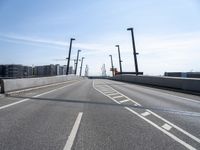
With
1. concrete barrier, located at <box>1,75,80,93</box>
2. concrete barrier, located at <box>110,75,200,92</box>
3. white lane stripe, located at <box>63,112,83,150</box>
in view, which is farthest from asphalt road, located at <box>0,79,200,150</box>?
concrete barrier, located at <box>110,75,200,92</box>

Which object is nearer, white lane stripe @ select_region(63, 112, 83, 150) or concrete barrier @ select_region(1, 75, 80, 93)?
white lane stripe @ select_region(63, 112, 83, 150)

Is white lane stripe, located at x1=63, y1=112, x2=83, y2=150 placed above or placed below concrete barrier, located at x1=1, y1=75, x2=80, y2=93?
below

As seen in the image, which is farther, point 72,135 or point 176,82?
point 176,82

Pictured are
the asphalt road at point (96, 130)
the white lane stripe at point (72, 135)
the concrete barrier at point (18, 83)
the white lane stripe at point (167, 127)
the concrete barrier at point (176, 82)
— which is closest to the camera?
the white lane stripe at point (72, 135)

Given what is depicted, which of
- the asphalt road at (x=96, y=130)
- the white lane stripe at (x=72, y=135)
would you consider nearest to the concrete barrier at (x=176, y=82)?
the asphalt road at (x=96, y=130)

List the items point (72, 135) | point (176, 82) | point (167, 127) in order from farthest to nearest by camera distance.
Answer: point (176, 82) < point (167, 127) < point (72, 135)

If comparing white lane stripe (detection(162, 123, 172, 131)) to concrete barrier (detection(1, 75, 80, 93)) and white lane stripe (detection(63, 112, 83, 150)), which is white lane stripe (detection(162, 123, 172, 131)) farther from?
concrete barrier (detection(1, 75, 80, 93))

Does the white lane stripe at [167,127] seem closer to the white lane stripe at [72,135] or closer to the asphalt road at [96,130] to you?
the asphalt road at [96,130]

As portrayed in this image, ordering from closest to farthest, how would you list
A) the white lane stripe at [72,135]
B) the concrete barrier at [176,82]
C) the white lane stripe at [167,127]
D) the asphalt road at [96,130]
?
the white lane stripe at [72,135]
the asphalt road at [96,130]
the white lane stripe at [167,127]
the concrete barrier at [176,82]

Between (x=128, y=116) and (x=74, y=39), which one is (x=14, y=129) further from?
(x=74, y=39)

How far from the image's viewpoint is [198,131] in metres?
8.45

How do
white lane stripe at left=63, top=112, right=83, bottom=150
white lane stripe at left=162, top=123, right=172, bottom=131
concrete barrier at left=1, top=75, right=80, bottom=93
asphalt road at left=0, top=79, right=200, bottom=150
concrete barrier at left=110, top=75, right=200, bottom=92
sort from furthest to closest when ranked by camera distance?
concrete barrier at left=110, top=75, right=200, bottom=92
concrete barrier at left=1, top=75, right=80, bottom=93
white lane stripe at left=162, top=123, right=172, bottom=131
asphalt road at left=0, top=79, right=200, bottom=150
white lane stripe at left=63, top=112, right=83, bottom=150

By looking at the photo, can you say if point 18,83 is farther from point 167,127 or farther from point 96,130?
point 167,127

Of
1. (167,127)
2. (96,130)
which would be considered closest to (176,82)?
(167,127)
